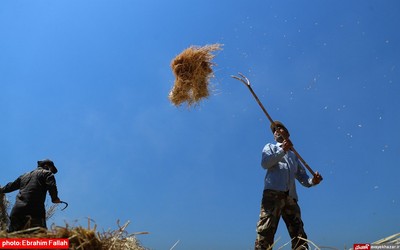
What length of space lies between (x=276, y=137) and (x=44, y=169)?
11.7ft

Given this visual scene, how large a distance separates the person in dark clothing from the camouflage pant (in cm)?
304

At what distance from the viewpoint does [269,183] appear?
584 cm

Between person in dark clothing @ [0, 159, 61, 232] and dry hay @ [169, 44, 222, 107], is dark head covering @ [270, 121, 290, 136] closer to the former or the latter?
dry hay @ [169, 44, 222, 107]

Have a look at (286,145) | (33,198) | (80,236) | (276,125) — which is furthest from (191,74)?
(80,236)

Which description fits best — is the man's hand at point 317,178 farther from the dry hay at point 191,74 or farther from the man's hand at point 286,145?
the dry hay at point 191,74

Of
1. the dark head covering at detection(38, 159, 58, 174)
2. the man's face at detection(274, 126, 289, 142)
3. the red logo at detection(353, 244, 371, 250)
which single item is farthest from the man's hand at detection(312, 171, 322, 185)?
the dark head covering at detection(38, 159, 58, 174)

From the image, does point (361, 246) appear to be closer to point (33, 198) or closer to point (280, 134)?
point (280, 134)

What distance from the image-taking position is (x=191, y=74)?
7625 millimetres

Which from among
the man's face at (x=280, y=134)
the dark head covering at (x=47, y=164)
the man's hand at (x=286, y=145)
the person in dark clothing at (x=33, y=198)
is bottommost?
the person in dark clothing at (x=33, y=198)

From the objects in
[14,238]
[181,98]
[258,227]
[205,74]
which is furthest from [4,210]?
[14,238]

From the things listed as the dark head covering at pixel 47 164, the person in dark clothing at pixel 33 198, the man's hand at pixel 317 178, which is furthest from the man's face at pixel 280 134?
the dark head covering at pixel 47 164

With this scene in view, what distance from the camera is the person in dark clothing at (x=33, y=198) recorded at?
6.48 meters

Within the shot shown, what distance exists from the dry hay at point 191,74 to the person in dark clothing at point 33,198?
2513 mm

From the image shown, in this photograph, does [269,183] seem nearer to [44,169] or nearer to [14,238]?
[44,169]
